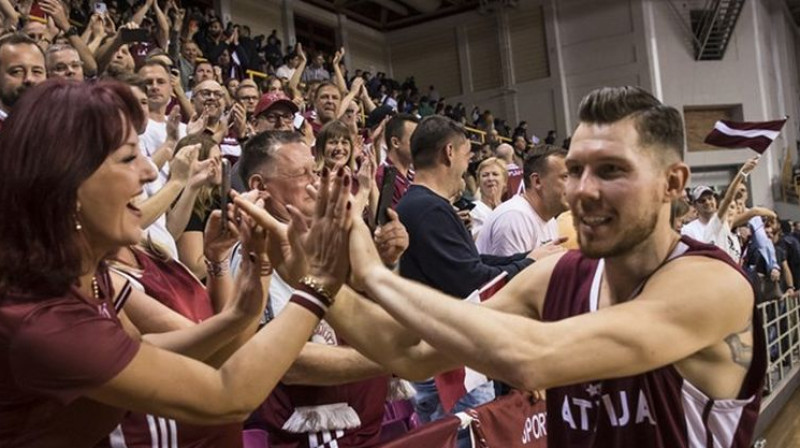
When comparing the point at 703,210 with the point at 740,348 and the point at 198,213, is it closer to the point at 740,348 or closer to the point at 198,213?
the point at 198,213

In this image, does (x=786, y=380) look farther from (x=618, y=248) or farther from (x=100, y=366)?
(x=100, y=366)

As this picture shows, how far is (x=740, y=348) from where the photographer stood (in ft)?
6.29

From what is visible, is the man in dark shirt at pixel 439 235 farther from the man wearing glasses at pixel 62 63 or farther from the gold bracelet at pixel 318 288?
the man wearing glasses at pixel 62 63

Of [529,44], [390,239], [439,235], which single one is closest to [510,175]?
[439,235]

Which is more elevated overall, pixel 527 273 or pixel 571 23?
pixel 571 23

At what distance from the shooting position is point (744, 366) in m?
1.92

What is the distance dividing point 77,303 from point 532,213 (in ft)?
11.8

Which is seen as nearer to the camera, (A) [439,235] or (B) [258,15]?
(A) [439,235]

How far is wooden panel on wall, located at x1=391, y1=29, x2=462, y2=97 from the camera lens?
944 inches

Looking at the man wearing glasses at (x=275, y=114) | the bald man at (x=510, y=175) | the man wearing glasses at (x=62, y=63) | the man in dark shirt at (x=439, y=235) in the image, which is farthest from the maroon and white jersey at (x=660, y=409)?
the bald man at (x=510, y=175)

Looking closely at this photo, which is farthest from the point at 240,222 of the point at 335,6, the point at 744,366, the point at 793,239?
the point at 335,6

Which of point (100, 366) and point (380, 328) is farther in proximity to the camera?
point (380, 328)

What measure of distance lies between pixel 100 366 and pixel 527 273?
4.03 feet

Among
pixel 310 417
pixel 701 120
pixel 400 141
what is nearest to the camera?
pixel 310 417
